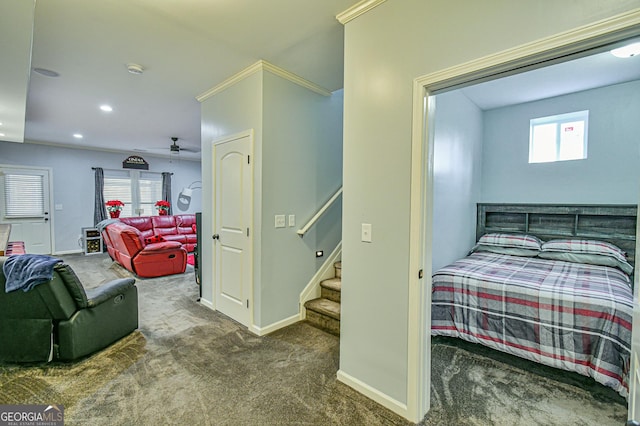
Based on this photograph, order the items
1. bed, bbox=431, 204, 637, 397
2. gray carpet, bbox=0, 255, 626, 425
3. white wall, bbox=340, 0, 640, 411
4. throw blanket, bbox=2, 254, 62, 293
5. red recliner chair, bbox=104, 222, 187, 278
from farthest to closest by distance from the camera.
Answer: red recliner chair, bbox=104, 222, 187, 278
throw blanket, bbox=2, 254, 62, 293
bed, bbox=431, 204, 637, 397
gray carpet, bbox=0, 255, 626, 425
white wall, bbox=340, 0, 640, 411

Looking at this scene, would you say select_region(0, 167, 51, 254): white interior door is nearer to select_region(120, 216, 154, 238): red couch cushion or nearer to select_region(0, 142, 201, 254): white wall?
select_region(0, 142, 201, 254): white wall

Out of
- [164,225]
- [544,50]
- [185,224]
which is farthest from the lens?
[185,224]

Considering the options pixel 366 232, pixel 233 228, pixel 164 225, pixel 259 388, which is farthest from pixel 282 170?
pixel 164 225

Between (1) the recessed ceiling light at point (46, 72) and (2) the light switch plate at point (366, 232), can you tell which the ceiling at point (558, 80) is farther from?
(1) the recessed ceiling light at point (46, 72)

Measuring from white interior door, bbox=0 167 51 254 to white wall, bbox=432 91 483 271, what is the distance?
8378 millimetres

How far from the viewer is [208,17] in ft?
6.97

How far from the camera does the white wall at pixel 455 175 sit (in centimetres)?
310

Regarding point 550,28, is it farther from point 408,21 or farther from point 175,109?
point 175,109

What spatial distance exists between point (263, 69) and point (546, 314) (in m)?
3.22

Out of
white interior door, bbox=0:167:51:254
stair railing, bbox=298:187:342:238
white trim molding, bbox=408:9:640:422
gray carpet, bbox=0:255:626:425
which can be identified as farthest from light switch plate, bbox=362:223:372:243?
white interior door, bbox=0:167:51:254

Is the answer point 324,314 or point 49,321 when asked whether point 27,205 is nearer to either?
point 49,321

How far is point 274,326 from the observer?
2.98 m

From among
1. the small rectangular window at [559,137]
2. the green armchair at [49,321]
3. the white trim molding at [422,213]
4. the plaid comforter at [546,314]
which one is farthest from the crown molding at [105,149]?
the small rectangular window at [559,137]

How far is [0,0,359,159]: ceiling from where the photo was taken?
2029mm
